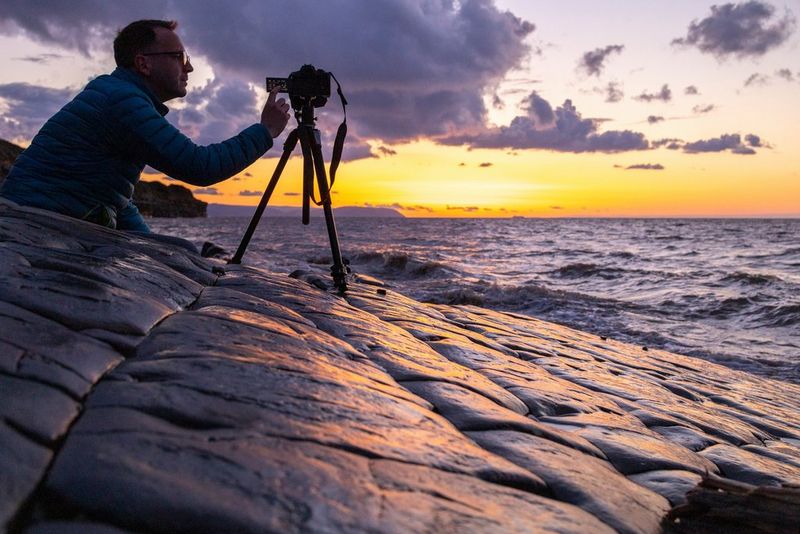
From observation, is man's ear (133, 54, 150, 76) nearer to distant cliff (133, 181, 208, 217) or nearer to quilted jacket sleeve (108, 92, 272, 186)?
quilted jacket sleeve (108, 92, 272, 186)

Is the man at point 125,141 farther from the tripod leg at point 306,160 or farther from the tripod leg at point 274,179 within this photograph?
the tripod leg at point 274,179

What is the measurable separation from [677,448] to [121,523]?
2636 mm

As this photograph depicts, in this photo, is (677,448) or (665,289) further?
(665,289)

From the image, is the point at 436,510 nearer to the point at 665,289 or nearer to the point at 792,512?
the point at 792,512

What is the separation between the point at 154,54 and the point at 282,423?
349 cm

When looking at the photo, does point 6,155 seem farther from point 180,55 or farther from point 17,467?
point 17,467

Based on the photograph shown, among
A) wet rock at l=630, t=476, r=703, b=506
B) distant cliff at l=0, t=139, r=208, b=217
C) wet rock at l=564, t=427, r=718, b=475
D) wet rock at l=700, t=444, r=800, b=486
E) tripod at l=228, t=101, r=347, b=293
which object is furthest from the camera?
distant cliff at l=0, t=139, r=208, b=217

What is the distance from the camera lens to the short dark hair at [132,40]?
416 centimetres

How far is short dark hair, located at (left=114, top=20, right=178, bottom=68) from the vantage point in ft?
13.6

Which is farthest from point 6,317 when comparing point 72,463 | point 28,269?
point 72,463

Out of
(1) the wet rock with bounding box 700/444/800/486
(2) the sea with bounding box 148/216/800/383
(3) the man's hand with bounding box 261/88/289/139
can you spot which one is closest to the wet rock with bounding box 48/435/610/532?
(1) the wet rock with bounding box 700/444/800/486

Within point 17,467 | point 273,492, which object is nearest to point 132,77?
point 17,467

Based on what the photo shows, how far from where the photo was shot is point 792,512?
1.74 m

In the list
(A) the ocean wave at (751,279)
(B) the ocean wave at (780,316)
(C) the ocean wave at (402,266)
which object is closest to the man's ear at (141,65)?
(B) the ocean wave at (780,316)
